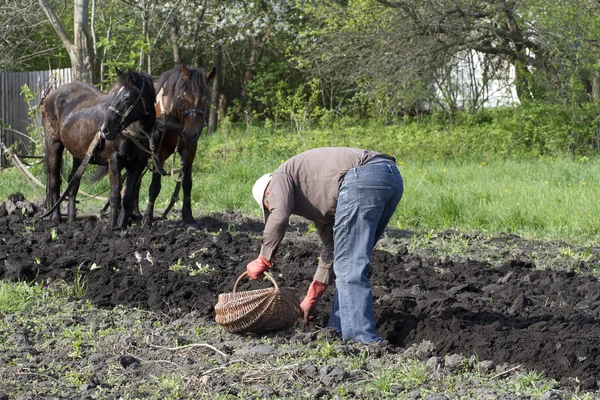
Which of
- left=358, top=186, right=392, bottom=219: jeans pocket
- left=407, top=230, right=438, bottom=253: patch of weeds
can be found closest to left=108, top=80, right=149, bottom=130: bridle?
left=407, top=230, right=438, bottom=253: patch of weeds

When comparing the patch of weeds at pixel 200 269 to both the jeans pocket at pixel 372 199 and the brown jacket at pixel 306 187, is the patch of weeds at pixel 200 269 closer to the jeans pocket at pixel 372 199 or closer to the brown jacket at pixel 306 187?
the brown jacket at pixel 306 187

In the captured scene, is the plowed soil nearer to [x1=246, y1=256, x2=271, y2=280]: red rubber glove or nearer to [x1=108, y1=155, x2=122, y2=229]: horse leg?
[x1=108, y1=155, x2=122, y2=229]: horse leg

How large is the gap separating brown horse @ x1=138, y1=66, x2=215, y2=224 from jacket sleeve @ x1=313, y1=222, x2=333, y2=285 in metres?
4.01

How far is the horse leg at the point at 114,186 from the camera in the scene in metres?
9.47

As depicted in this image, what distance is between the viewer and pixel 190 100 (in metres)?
9.22

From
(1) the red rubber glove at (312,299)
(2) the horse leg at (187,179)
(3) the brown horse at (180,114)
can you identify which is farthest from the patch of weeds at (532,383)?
(2) the horse leg at (187,179)

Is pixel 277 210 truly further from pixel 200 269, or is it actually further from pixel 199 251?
pixel 199 251

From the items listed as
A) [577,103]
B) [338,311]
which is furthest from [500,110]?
[338,311]

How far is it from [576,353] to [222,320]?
6.65ft

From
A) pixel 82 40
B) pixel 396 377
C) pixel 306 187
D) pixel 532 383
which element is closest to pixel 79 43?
pixel 82 40

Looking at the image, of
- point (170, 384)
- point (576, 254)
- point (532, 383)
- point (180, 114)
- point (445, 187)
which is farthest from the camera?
point (445, 187)

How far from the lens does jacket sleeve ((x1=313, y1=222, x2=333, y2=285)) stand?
17.5ft

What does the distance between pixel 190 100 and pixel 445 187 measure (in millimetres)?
4458

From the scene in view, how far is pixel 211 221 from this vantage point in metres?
10.6
